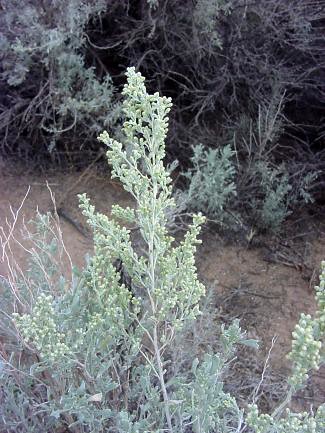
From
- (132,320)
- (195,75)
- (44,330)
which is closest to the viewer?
(44,330)

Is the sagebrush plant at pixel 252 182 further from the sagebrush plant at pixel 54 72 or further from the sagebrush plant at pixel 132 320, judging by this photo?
the sagebrush plant at pixel 132 320

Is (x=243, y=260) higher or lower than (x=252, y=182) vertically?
lower

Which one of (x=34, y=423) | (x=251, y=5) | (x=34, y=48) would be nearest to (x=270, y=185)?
(x=251, y=5)

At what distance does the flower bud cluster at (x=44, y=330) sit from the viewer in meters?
1.61

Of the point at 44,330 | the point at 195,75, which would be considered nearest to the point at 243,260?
the point at 195,75

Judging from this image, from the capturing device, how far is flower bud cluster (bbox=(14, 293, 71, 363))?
1.61 metres

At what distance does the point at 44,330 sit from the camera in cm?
162

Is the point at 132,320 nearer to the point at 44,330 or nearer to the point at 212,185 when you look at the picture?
the point at 44,330

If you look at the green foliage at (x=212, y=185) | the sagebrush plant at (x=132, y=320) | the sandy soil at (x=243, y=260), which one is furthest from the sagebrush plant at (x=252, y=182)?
the sagebrush plant at (x=132, y=320)

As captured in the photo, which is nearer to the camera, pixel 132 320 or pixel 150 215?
pixel 150 215

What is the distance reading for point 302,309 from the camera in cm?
345

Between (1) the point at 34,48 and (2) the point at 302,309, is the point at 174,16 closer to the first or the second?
(1) the point at 34,48

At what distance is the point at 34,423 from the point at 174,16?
297cm

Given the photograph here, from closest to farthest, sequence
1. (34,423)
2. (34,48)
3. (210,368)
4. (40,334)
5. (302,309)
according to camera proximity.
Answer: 1. (40,334)
2. (210,368)
3. (34,423)
4. (302,309)
5. (34,48)
